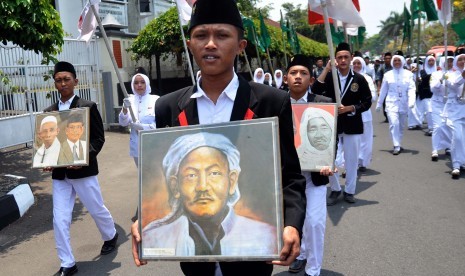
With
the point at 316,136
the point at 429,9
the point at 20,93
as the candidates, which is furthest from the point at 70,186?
the point at 429,9

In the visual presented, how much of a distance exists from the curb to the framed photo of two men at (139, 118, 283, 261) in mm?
4892

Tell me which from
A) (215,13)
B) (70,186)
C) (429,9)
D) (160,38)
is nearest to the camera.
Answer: (215,13)

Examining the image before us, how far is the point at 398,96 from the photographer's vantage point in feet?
32.6

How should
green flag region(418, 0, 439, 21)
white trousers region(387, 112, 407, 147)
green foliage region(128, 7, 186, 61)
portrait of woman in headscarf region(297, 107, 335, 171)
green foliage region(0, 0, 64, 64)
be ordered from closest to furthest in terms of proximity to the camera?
portrait of woman in headscarf region(297, 107, 335, 171)
green foliage region(0, 0, 64, 64)
white trousers region(387, 112, 407, 147)
green flag region(418, 0, 439, 21)
green foliage region(128, 7, 186, 61)

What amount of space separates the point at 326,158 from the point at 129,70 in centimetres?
1309

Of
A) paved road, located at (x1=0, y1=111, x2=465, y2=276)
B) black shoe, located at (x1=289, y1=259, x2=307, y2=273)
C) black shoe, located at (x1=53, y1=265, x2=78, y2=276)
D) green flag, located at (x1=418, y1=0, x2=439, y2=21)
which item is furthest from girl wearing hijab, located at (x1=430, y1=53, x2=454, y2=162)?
black shoe, located at (x1=53, y1=265, x2=78, y2=276)

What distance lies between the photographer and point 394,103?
32.6 feet

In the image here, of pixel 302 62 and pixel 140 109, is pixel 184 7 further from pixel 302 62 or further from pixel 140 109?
pixel 302 62

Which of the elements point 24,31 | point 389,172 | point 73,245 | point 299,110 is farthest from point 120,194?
point 389,172

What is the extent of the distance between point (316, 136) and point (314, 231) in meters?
0.89

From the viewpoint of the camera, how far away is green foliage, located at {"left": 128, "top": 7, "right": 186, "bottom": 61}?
→ 15133 millimetres

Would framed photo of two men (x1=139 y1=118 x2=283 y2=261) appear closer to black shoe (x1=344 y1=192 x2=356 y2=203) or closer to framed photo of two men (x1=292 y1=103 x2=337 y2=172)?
framed photo of two men (x1=292 y1=103 x2=337 y2=172)

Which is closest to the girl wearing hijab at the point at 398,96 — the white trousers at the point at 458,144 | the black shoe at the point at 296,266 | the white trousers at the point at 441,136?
the white trousers at the point at 441,136

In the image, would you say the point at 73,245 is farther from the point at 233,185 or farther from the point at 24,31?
the point at 233,185
